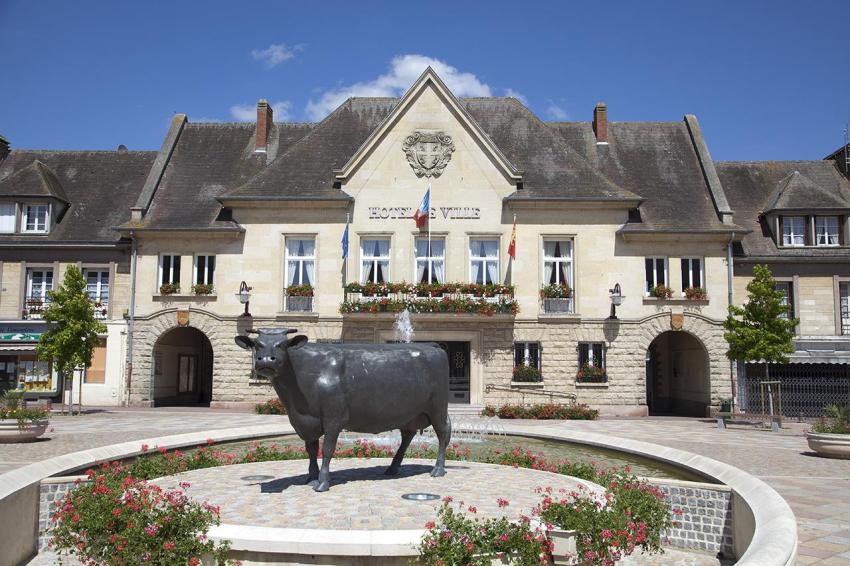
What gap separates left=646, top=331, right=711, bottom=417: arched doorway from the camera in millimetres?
33125

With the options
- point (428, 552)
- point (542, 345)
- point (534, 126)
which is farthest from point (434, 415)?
point (534, 126)

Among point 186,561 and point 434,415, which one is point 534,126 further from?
point 186,561

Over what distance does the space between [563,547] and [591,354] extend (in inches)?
1040

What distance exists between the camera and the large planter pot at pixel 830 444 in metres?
16.7

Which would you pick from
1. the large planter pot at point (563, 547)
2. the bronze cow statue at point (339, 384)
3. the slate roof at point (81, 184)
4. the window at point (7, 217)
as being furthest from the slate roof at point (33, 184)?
the large planter pot at point (563, 547)

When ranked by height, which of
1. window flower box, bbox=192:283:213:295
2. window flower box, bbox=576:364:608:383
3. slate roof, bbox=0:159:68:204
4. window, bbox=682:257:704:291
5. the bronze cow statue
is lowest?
window flower box, bbox=576:364:608:383

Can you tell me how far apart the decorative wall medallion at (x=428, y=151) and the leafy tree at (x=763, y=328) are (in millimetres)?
14118

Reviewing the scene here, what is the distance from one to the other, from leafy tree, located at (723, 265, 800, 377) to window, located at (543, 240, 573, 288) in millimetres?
7707

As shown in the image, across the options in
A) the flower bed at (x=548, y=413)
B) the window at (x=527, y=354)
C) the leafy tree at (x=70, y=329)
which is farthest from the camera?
the window at (x=527, y=354)

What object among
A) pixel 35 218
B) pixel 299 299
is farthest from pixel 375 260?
pixel 35 218

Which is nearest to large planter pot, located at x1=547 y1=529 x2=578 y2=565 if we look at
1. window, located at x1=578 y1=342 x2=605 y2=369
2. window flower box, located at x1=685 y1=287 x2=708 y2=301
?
window, located at x1=578 y1=342 x2=605 y2=369

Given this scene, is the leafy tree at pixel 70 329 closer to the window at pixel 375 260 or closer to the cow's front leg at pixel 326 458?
the window at pixel 375 260

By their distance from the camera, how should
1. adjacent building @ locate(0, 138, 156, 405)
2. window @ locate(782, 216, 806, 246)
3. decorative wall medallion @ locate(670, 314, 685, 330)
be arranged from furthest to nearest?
window @ locate(782, 216, 806, 246), adjacent building @ locate(0, 138, 156, 405), decorative wall medallion @ locate(670, 314, 685, 330)

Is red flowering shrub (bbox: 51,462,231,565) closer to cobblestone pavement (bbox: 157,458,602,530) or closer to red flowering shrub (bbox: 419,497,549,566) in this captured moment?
cobblestone pavement (bbox: 157,458,602,530)
